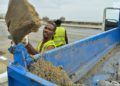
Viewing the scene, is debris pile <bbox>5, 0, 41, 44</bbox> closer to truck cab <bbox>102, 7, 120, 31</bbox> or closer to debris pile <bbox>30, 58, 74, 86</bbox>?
debris pile <bbox>30, 58, 74, 86</bbox>

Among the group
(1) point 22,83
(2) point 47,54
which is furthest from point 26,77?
(2) point 47,54

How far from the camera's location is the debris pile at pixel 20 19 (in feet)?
9.25

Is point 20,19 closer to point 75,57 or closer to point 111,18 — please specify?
point 75,57

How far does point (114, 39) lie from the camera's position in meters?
5.89

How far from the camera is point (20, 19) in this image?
9.34 feet

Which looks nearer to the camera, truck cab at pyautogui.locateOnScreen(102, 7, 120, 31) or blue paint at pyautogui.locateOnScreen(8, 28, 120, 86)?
blue paint at pyautogui.locateOnScreen(8, 28, 120, 86)

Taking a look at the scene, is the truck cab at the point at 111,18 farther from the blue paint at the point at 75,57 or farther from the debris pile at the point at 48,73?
the debris pile at the point at 48,73

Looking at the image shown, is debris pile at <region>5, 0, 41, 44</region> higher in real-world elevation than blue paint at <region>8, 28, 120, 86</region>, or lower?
higher

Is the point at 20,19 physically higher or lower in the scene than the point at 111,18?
higher

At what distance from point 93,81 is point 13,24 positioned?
5.69 ft

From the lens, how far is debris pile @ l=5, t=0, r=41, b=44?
2818 mm

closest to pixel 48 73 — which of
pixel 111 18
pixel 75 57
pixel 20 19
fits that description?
pixel 20 19

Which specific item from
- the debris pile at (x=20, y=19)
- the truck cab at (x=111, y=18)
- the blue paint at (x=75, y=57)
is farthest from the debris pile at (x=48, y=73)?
the truck cab at (x=111, y=18)

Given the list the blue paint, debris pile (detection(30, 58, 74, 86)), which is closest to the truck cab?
the blue paint
